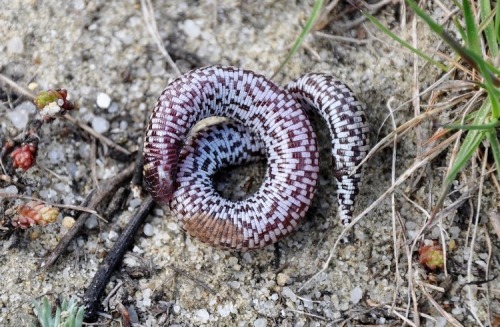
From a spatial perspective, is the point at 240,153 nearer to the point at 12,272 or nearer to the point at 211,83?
the point at 211,83

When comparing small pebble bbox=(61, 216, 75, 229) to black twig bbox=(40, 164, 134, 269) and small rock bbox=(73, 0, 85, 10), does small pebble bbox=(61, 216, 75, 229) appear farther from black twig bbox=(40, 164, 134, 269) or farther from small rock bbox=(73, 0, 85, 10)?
small rock bbox=(73, 0, 85, 10)

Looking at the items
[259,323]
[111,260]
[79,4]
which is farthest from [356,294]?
[79,4]

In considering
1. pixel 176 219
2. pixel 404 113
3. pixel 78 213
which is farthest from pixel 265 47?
pixel 78 213

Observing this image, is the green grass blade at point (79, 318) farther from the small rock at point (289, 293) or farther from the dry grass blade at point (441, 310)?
the dry grass blade at point (441, 310)

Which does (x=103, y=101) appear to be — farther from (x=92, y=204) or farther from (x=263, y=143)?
(x=263, y=143)

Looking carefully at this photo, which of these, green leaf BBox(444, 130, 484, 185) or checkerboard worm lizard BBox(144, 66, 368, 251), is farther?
checkerboard worm lizard BBox(144, 66, 368, 251)

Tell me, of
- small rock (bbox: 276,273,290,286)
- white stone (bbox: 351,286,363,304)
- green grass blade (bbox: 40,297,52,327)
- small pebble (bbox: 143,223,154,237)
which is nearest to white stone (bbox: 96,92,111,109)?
small pebble (bbox: 143,223,154,237)
